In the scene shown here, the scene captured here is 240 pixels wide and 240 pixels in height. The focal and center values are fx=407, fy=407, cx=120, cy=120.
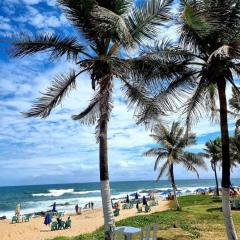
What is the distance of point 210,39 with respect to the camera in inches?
445

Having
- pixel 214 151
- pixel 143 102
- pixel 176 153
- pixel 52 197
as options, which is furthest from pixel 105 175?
pixel 52 197

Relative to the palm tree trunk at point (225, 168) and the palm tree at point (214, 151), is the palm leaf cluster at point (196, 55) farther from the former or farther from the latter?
the palm tree at point (214, 151)

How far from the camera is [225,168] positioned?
440 inches

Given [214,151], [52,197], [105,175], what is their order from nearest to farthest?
[105,175]
[214,151]
[52,197]

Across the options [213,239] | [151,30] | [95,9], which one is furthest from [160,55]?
[213,239]

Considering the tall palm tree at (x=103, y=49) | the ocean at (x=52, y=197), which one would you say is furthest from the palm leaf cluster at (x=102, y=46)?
the ocean at (x=52, y=197)

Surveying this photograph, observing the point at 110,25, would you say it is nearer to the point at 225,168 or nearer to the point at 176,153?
the point at 225,168

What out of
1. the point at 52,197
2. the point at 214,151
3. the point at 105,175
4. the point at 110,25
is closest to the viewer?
the point at 110,25

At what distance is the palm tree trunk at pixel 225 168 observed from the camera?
35.5 feet

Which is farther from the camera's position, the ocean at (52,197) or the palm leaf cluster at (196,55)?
the ocean at (52,197)

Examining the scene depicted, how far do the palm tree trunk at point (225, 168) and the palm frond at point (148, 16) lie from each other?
2416mm

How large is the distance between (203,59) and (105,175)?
430cm

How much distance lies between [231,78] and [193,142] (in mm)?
19428

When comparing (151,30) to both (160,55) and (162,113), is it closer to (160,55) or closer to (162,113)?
(160,55)
